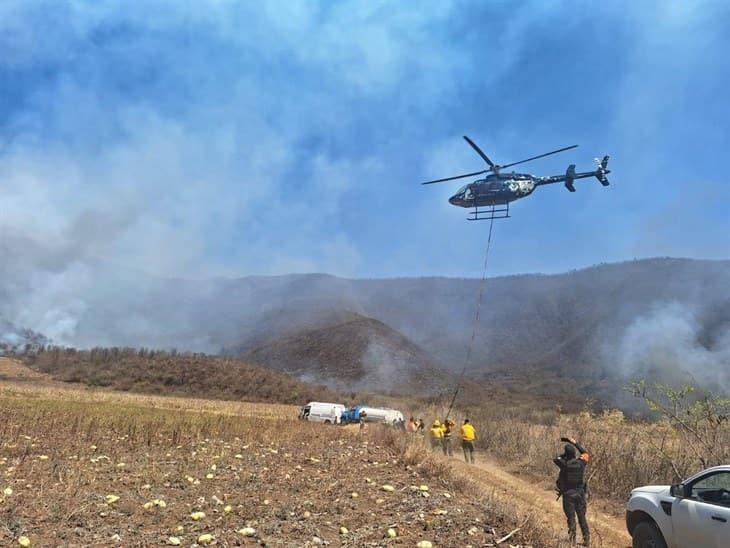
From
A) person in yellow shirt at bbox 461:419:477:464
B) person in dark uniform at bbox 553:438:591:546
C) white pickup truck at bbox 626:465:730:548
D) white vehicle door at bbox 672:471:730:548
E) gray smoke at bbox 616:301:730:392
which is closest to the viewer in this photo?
white vehicle door at bbox 672:471:730:548

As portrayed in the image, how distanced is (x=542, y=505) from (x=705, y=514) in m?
7.99

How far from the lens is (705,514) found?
Answer: 25.2ft

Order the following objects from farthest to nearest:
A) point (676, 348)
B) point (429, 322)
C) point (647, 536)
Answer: point (429, 322) → point (676, 348) → point (647, 536)

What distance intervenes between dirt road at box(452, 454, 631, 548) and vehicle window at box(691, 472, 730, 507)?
7.48 ft

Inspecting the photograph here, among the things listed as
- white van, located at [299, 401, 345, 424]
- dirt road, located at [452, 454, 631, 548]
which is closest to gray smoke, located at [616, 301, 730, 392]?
white van, located at [299, 401, 345, 424]

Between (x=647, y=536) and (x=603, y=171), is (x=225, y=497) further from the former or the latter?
(x=603, y=171)

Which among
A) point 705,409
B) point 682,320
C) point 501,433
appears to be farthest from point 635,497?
point 682,320

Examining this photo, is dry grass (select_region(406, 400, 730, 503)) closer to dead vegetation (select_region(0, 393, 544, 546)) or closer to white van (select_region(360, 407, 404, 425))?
dead vegetation (select_region(0, 393, 544, 546))

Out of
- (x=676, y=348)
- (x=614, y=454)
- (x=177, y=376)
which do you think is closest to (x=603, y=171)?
(x=614, y=454)

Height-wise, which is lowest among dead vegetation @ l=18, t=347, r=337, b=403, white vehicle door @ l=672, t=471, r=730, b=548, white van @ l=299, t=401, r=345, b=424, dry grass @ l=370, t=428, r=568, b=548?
white van @ l=299, t=401, r=345, b=424

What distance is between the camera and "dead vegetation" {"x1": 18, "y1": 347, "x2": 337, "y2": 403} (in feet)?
217

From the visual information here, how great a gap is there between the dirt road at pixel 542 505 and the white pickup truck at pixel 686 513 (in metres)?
1.34

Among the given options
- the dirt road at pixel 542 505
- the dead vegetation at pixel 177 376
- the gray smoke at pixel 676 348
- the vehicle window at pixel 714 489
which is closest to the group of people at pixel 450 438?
the dirt road at pixel 542 505

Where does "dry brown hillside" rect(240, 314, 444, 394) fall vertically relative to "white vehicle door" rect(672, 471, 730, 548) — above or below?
above
